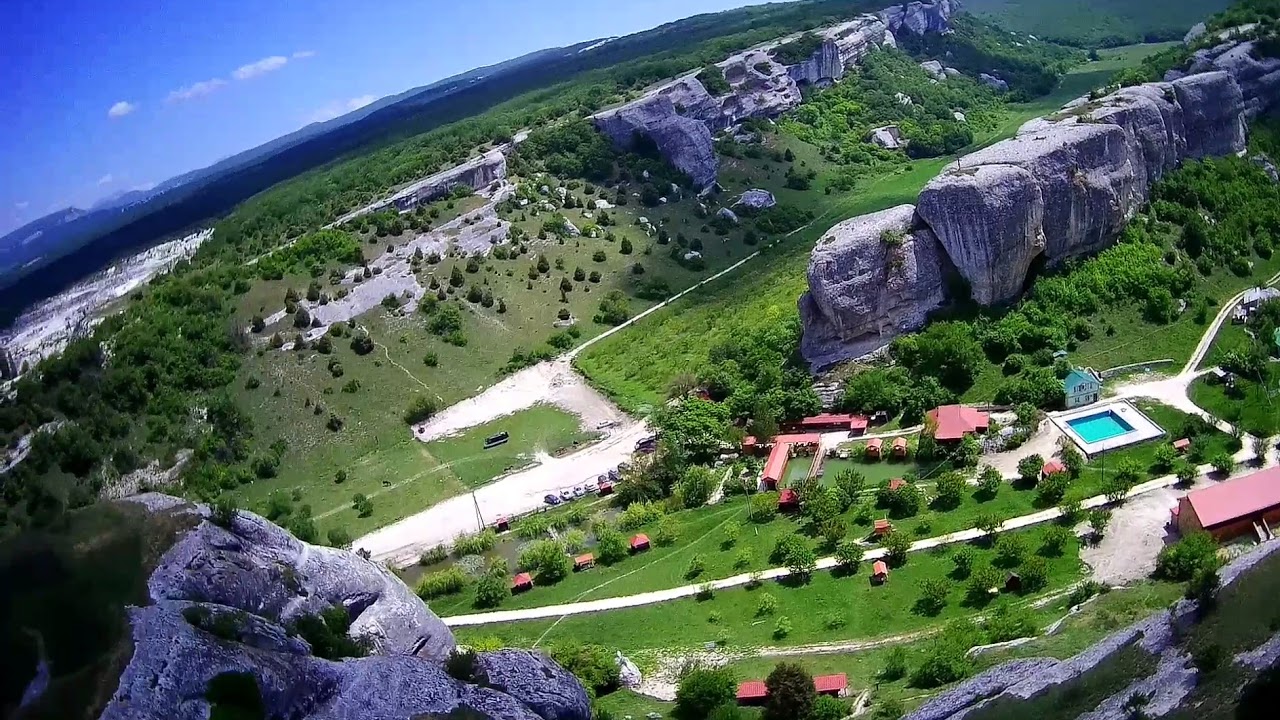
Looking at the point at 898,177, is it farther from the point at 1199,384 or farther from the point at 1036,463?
the point at 1036,463

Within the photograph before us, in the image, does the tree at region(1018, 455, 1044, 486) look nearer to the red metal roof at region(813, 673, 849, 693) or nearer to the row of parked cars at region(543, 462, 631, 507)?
the red metal roof at region(813, 673, 849, 693)

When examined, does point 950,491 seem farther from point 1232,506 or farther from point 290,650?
point 290,650

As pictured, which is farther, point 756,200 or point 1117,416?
point 756,200

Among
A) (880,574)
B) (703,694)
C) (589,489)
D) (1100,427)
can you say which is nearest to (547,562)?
(589,489)

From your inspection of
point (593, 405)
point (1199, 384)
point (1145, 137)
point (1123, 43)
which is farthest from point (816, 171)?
point (1123, 43)

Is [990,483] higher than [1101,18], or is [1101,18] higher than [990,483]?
[1101,18]

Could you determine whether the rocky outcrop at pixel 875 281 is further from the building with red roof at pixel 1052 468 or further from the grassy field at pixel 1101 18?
the grassy field at pixel 1101 18
